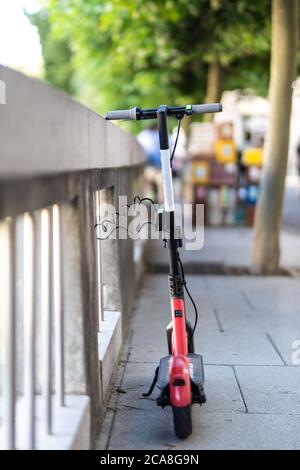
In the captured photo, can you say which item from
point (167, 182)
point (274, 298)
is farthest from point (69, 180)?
point (274, 298)

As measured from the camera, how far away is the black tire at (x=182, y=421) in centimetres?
399

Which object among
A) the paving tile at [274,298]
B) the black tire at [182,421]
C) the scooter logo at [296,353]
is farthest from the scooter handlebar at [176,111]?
the paving tile at [274,298]

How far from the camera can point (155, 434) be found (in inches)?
164

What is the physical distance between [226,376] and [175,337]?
4.21 feet

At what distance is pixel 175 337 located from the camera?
13.8 feet

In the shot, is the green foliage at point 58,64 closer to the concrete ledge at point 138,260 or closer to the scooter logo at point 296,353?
the concrete ledge at point 138,260

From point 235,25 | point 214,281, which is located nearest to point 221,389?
point 214,281

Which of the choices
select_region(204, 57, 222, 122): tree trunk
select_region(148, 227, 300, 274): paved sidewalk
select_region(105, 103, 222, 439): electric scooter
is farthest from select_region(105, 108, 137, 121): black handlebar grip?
select_region(204, 57, 222, 122): tree trunk

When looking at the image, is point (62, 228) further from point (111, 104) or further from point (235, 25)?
point (111, 104)

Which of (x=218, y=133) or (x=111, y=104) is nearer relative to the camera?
(x=218, y=133)

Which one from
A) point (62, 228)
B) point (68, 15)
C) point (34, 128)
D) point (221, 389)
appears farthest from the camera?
point (68, 15)

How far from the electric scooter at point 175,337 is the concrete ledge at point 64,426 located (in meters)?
0.46

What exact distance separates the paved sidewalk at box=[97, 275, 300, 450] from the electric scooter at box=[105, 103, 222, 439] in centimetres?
19

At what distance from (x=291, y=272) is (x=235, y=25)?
6412 millimetres
